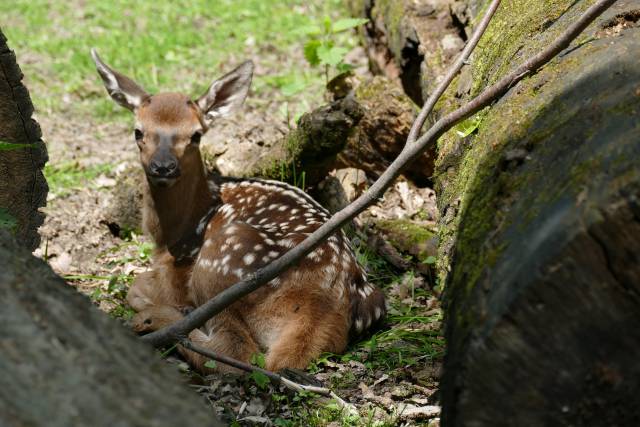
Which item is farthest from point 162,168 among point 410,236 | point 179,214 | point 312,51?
point 312,51

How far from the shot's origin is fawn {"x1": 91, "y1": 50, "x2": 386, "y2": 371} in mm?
4184

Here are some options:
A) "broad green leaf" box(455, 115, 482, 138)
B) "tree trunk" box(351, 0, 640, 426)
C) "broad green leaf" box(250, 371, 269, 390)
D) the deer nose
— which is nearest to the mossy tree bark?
"tree trunk" box(351, 0, 640, 426)

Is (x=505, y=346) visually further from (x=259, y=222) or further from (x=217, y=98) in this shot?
(x=217, y=98)

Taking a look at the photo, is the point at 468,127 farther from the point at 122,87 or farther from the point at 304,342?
the point at 122,87

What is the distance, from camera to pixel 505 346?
2.04 meters

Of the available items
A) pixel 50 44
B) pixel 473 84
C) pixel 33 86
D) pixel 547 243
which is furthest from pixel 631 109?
pixel 50 44

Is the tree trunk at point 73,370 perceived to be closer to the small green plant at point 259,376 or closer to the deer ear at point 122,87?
the small green plant at point 259,376

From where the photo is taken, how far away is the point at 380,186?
3271 millimetres

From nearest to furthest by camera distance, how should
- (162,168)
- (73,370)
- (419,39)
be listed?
(73,370) → (162,168) → (419,39)

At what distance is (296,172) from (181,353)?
2028 mm

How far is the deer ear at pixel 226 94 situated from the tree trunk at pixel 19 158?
1.63 metres

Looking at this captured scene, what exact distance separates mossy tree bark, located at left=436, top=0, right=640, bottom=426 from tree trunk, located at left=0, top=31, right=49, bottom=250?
7.58 feet

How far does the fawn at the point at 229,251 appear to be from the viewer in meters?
4.18

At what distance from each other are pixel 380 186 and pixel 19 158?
1870mm
